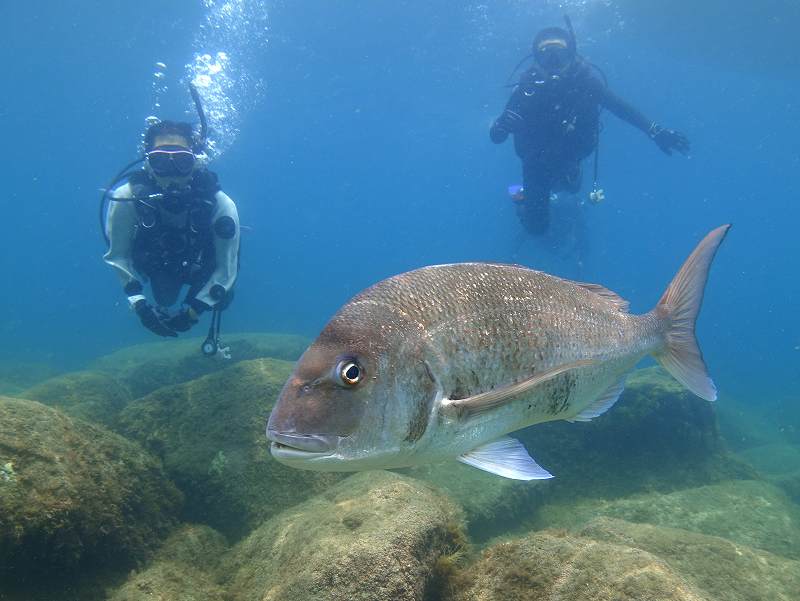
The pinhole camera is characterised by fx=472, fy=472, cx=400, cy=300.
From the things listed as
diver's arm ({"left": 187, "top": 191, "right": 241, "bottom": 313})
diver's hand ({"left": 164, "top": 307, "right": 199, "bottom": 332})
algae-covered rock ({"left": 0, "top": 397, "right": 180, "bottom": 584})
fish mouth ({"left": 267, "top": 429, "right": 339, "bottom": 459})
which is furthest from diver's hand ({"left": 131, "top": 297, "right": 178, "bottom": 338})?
fish mouth ({"left": 267, "top": 429, "right": 339, "bottom": 459})

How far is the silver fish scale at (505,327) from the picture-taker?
6.66 ft

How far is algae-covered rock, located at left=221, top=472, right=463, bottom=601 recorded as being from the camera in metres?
2.59

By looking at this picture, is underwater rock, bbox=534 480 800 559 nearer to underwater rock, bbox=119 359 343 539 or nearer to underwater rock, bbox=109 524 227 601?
underwater rock, bbox=119 359 343 539

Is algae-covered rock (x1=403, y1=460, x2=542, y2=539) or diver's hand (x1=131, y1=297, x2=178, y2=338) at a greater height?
diver's hand (x1=131, y1=297, x2=178, y2=338)

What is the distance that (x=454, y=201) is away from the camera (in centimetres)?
14675

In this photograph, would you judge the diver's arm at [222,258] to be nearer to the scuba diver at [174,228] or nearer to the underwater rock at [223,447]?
the scuba diver at [174,228]

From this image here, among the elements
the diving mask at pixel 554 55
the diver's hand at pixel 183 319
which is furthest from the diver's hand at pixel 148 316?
the diving mask at pixel 554 55

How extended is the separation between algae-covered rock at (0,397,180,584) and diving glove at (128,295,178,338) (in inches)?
134

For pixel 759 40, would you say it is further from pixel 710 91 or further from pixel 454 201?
pixel 454 201

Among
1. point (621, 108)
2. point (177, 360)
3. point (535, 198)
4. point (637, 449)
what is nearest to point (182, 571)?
point (637, 449)

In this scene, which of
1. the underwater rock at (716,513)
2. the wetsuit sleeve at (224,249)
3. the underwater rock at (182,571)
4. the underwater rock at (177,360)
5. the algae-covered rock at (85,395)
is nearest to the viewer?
the underwater rock at (182,571)

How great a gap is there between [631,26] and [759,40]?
6.94 metres

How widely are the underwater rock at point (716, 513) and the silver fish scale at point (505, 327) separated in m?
3.78

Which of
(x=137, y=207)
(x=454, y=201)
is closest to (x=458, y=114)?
(x=137, y=207)
